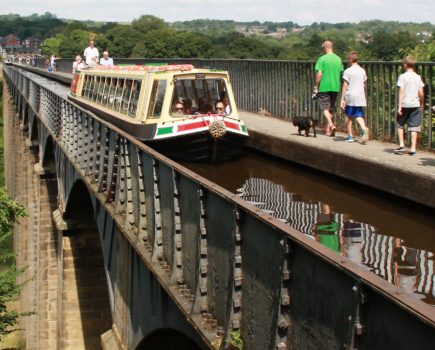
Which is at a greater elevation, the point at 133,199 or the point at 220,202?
the point at 220,202

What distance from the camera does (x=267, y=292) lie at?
4.86 meters

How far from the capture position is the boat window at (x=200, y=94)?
49.2 feet

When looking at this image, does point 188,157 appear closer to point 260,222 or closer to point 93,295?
point 93,295

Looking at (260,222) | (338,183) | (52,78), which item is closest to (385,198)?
(338,183)

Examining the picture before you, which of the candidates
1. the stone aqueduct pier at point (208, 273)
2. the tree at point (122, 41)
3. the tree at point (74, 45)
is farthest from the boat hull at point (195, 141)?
the tree at point (74, 45)

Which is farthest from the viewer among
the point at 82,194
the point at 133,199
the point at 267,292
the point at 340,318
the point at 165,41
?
the point at 165,41

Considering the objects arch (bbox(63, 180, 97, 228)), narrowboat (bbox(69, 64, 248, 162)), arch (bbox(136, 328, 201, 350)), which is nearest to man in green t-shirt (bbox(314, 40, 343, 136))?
narrowboat (bbox(69, 64, 248, 162))

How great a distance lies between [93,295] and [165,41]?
8061cm

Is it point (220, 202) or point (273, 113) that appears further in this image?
point (273, 113)

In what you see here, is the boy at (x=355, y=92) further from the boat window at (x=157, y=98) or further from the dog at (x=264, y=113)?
the dog at (x=264, y=113)

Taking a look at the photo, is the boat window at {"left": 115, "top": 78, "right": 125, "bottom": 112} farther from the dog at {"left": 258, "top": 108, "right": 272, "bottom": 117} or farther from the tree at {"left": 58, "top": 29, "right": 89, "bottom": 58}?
the tree at {"left": 58, "top": 29, "right": 89, "bottom": 58}

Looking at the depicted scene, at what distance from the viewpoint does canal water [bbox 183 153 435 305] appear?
271 inches

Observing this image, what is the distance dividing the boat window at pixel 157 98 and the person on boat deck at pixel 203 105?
748mm

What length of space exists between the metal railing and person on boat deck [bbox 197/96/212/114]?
2768mm
